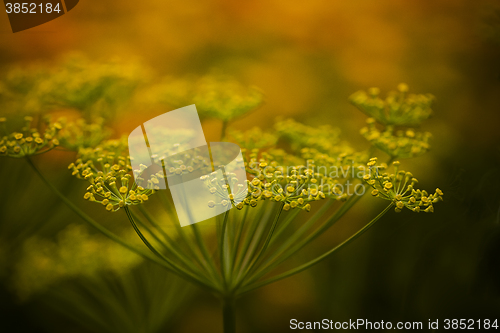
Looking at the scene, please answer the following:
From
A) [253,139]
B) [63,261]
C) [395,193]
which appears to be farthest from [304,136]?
[63,261]

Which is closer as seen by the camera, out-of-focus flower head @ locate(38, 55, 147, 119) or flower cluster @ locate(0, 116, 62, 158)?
flower cluster @ locate(0, 116, 62, 158)

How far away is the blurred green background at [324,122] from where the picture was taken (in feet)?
2.34

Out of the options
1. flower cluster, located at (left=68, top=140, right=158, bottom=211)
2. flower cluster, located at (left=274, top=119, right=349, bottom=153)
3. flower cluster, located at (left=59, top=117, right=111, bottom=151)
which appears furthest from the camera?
flower cluster, located at (left=274, top=119, right=349, bottom=153)

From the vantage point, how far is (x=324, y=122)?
3.32 ft

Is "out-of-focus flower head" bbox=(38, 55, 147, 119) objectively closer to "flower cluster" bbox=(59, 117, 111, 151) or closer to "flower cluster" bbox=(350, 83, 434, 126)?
"flower cluster" bbox=(59, 117, 111, 151)

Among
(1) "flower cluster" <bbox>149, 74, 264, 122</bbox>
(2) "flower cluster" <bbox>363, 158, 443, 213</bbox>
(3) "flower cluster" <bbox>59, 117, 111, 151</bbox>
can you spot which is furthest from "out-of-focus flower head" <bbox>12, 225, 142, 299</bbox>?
(2) "flower cluster" <bbox>363, 158, 443, 213</bbox>

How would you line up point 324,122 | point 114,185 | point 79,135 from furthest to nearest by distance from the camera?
1. point 324,122
2. point 79,135
3. point 114,185

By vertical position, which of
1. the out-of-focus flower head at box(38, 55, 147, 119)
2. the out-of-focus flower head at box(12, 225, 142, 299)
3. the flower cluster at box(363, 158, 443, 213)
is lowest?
the out-of-focus flower head at box(12, 225, 142, 299)

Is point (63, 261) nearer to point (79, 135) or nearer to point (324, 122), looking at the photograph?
point (79, 135)

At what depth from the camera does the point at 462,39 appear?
856 mm

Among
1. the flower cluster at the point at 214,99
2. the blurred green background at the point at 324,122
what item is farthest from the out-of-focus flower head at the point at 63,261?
the flower cluster at the point at 214,99

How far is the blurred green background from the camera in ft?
2.34

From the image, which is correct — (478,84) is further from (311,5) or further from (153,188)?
(153,188)

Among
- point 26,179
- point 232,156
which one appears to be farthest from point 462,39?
point 26,179
